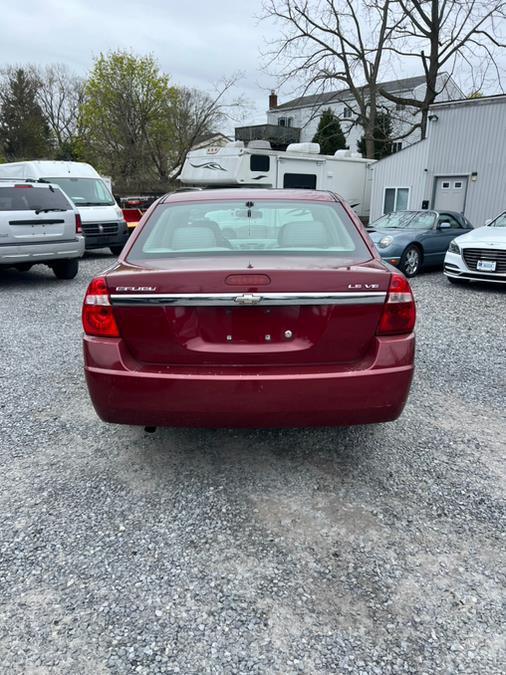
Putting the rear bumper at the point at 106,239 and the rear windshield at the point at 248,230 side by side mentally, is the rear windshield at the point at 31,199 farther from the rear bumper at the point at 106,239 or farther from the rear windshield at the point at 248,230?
the rear windshield at the point at 248,230

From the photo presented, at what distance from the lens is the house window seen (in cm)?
1912

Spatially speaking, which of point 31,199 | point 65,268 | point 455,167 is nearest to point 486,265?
point 65,268

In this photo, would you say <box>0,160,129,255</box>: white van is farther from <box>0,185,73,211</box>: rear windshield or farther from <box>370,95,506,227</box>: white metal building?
<box>370,95,506,227</box>: white metal building

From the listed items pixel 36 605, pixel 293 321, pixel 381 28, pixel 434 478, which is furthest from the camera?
pixel 381 28

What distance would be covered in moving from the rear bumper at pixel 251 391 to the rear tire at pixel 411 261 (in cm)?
846

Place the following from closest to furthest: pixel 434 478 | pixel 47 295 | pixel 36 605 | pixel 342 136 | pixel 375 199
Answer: pixel 36 605, pixel 434 478, pixel 47 295, pixel 375 199, pixel 342 136

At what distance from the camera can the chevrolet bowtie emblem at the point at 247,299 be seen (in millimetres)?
2544

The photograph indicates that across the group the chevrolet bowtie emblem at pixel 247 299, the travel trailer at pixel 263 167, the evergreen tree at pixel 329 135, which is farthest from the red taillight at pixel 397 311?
the evergreen tree at pixel 329 135

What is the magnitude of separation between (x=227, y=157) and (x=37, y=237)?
7.46m

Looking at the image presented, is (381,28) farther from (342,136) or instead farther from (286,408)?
(286,408)

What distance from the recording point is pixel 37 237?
8.92m

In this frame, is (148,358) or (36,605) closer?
(36,605)

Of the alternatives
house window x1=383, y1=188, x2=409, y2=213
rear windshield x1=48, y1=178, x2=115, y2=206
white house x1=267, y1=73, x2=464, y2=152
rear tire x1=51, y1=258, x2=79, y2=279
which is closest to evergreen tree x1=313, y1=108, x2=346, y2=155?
white house x1=267, y1=73, x2=464, y2=152

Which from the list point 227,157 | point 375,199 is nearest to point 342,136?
point 375,199
